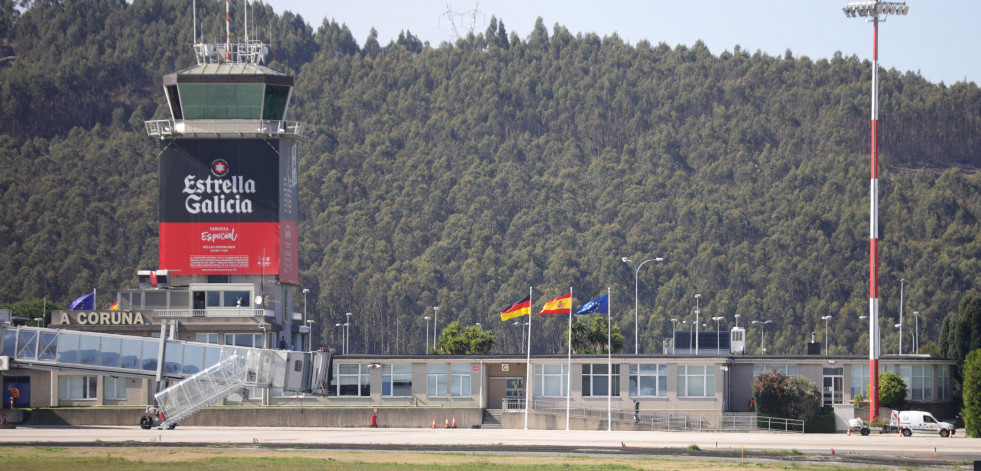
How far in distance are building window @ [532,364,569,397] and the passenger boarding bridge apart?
16.4 meters

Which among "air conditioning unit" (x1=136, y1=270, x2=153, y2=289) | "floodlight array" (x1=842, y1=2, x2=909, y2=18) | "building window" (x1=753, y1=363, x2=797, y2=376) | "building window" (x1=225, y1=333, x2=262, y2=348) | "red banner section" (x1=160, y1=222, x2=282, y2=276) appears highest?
"floodlight array" (x1=842, y1=2, x2=909, y2=18)

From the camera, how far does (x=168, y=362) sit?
66938mm

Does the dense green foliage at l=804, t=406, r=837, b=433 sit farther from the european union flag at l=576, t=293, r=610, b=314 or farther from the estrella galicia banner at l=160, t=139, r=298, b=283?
the estrella galicia banner at l=160, t=139, r=298, b=283

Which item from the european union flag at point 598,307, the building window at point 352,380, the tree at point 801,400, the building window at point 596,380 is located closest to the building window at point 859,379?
the tree at point 801,400

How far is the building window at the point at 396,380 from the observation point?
81.3 meters

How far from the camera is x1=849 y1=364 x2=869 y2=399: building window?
262ft

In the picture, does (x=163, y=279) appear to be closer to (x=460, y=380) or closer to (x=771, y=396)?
(x=460, y=380)

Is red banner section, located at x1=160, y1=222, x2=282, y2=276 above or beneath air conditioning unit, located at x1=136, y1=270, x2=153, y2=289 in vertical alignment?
above

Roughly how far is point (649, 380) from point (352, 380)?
18.6m

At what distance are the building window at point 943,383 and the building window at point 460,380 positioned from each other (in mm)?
29239

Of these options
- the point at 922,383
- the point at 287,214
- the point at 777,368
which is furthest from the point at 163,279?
the point at 922,383

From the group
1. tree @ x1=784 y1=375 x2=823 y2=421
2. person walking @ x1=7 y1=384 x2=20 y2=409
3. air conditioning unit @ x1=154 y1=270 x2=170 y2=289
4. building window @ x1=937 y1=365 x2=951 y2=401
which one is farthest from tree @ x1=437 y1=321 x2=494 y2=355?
person walking @ x1=7 y1=384 x2=20 y2=409

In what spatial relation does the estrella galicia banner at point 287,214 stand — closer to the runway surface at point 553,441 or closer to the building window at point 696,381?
the runway surface at point 553,441

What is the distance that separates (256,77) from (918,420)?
152 feet
